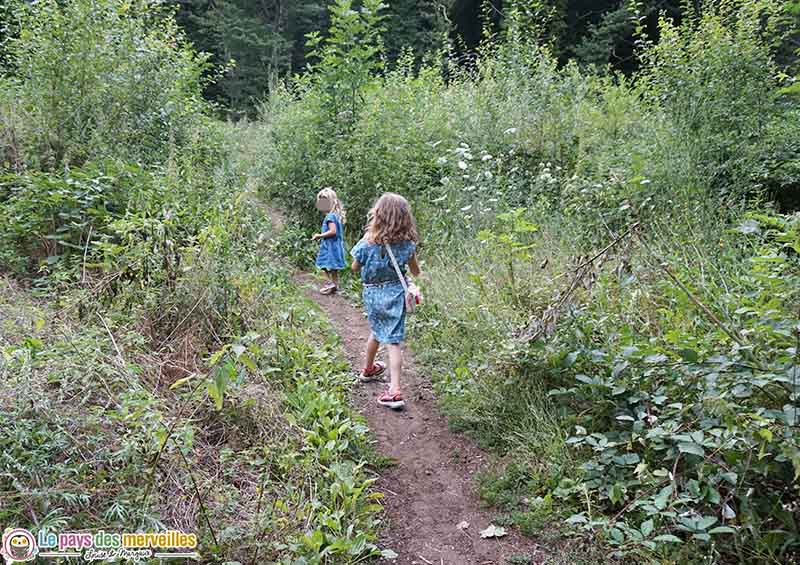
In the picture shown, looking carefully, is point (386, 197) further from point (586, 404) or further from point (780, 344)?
point (780, 344)

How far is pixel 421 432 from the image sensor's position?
436 centimetres

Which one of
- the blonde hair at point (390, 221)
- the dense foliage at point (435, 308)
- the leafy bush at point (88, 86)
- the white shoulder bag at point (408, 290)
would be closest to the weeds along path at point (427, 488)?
the dense foliage at point (435, 308)

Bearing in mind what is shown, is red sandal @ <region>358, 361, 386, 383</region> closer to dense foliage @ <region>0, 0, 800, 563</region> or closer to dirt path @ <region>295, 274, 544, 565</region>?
dirt path @ <region>295, 274, 544, 565</region>

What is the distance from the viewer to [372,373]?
512cm

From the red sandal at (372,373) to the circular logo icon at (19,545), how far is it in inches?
122

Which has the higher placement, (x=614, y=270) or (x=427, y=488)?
(x=614, y=270)

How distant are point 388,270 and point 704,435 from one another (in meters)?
2.75

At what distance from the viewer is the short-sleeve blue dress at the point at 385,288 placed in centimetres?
476

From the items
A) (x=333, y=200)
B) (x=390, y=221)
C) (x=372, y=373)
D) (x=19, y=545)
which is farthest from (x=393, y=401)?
(x=333, y=200)

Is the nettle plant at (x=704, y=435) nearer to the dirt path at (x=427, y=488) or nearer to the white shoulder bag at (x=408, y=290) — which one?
the dirt path at (x=427, y=488)

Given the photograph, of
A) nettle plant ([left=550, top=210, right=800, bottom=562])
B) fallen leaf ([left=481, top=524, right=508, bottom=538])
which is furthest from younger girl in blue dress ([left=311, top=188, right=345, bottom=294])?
fallen leaf ([left=481, top=524, right=508, bottom=538])

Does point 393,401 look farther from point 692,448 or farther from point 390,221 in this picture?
point 692,448

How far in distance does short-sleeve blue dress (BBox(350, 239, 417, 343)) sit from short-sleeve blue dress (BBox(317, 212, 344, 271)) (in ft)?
9.34

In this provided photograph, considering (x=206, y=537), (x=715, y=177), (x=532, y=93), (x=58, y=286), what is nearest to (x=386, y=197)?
(x=58, y=286)
